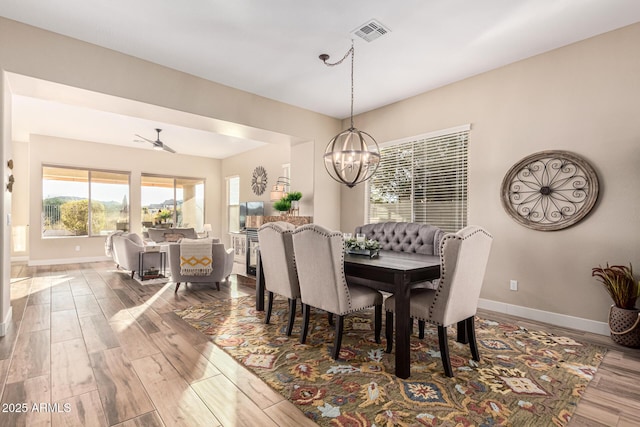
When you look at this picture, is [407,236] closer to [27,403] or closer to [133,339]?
[133,339]

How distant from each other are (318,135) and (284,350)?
3.72 meters

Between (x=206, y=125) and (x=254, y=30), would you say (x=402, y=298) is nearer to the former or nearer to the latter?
(x=254, y=30)

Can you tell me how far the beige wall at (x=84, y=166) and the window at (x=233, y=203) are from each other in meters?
1.03

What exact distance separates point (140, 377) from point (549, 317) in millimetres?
3850

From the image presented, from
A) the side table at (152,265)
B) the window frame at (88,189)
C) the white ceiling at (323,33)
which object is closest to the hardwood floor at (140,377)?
the side table at (152,265)

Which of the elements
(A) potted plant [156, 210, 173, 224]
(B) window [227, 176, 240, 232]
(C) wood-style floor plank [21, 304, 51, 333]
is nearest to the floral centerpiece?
(C) wood-style floor plank [21, 304, 51, 333]

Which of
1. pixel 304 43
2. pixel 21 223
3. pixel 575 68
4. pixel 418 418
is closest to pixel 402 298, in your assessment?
pixel 418 418

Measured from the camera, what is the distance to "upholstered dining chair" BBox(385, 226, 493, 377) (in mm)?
2184

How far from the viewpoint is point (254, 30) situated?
305 cm

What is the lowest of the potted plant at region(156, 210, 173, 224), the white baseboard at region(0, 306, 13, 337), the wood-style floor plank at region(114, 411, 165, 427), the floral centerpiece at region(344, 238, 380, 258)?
the wood-style floor plank at region(114, 411, 165, 427)

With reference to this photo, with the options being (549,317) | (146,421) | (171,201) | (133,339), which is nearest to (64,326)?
(133,339)

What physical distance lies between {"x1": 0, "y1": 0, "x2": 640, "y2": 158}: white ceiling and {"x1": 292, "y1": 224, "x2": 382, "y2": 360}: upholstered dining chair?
6.38 ft

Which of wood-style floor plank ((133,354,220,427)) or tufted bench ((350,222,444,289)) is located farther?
tufted bench ((350,222,444,289))

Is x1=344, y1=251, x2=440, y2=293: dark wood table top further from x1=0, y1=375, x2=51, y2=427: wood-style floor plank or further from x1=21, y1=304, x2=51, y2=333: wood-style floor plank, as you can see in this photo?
x1=21, y1=304, x2=51, y2=333: wood-style floor plank
